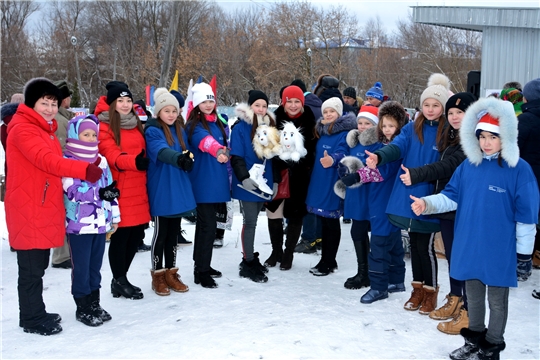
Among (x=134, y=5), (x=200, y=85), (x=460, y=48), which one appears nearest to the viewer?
(x=200, y=85)

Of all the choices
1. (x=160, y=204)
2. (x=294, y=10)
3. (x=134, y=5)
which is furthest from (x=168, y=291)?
(x=134, y=5)

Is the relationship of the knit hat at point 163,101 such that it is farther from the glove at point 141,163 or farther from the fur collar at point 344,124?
the fur collar at point 344,124

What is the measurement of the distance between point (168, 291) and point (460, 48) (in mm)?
31672

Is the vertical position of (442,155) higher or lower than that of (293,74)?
lower

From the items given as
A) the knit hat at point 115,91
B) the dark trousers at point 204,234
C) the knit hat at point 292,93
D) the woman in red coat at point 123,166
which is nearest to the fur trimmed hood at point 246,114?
the knit hat at point 292,93

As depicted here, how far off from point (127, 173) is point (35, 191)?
2.85 ft

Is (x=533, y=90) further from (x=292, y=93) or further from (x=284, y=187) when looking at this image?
(x=284, y=187)

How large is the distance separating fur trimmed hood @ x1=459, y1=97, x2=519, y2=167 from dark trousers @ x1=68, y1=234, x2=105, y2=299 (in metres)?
2.84

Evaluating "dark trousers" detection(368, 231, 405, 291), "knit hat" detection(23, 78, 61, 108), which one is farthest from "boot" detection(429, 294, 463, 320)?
"knit hat" detection(23, 78, 61, 108)

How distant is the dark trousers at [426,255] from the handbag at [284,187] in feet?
5.03

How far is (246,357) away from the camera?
11.9 ft

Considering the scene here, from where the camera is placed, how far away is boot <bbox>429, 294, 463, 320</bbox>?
4395mm

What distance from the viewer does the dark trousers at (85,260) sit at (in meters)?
4.15

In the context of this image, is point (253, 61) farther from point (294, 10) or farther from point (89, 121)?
point (89, 121)
